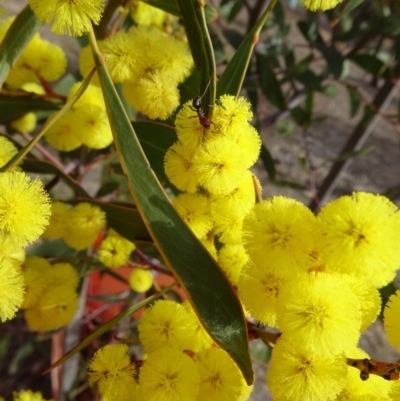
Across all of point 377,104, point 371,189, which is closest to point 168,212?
point 377,104

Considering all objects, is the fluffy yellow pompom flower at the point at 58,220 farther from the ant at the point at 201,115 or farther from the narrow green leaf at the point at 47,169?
the ant at the point at 201,115

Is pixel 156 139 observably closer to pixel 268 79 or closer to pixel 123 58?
pixel 123 58

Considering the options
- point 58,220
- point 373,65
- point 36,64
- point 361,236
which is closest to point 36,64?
point 36,64

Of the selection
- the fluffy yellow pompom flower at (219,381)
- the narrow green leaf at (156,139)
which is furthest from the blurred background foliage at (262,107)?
the fluffy yellow pompom flower at (219,381)

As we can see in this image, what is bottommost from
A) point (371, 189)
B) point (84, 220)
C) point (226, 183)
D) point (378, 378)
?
point (371, 189)

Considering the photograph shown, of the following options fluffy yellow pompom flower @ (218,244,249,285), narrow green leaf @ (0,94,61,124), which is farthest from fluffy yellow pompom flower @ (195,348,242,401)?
narrow green leaf @ (0,94,61,124)

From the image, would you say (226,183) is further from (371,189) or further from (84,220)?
(371,189)
